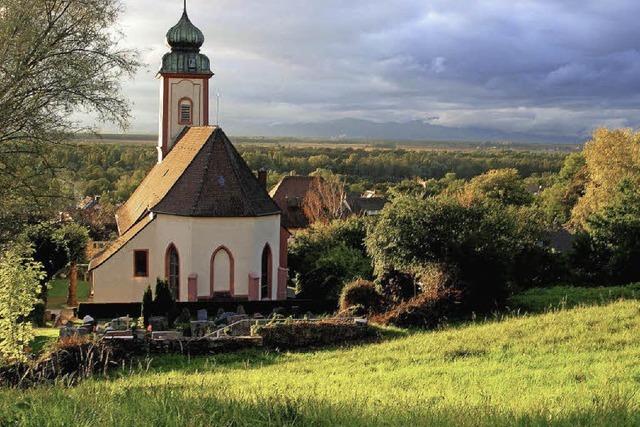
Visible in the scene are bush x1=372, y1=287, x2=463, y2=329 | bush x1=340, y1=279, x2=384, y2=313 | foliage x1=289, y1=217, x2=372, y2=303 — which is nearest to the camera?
bush x1=372, y1=287, x2=463, y2=329

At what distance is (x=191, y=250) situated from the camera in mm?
27297

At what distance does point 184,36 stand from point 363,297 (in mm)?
23833

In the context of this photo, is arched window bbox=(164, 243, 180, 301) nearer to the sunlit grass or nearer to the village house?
the sunlit grass

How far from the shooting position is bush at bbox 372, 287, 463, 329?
18062 millimetres

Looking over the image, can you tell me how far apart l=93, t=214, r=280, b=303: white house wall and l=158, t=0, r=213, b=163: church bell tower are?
1150 cm

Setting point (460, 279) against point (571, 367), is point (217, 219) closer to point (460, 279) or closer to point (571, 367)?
point (460, 279)

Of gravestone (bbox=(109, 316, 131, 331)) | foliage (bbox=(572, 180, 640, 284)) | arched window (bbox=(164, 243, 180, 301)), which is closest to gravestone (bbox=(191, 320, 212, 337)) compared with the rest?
gravestone (bbox=(109, 316, 131, 331))

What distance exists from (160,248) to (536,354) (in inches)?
751

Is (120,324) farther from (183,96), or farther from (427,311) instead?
(183,96)

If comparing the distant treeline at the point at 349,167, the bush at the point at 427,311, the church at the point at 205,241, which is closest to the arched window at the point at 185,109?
the church at the point at 205,241

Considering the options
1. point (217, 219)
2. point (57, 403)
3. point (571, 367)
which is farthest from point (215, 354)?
point (217, 219)

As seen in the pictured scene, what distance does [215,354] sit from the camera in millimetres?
16078

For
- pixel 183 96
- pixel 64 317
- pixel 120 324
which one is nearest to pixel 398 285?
pixel 120 324

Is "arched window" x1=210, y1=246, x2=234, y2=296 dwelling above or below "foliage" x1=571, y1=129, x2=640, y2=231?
below
